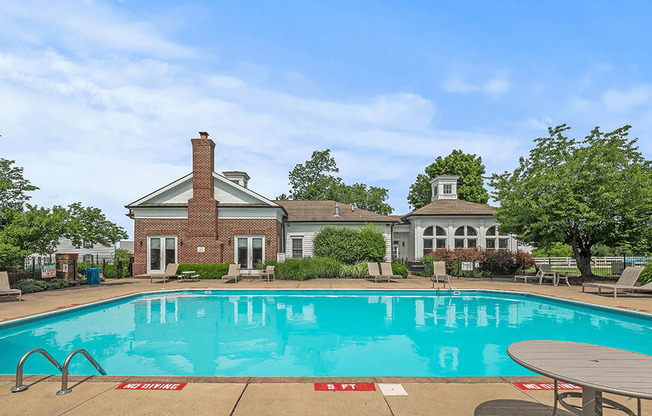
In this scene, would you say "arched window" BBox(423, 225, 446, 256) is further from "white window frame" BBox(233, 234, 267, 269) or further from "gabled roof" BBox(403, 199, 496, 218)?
"white window frame" BBox(233, 234, 267, 269)

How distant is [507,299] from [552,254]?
2976 centimetres

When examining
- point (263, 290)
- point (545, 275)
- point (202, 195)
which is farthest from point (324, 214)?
point (545, 275)

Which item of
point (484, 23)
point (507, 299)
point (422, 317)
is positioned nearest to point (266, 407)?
point (422, 317)

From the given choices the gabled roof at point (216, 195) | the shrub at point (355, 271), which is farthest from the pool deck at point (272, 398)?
the gabled roof at point (216, 195)

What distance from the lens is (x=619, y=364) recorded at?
318 cm

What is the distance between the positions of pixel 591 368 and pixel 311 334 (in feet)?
23.9

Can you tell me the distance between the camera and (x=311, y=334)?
379 inches

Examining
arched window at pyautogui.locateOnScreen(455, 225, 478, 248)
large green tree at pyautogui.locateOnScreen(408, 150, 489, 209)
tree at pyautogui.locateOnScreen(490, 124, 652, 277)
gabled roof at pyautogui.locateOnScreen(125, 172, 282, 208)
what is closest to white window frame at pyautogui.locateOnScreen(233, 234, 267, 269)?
gabled roof at pyautogui.locateOnScreen(125, 172, 282, 208)

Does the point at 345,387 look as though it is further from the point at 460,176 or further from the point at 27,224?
the point at 460,176

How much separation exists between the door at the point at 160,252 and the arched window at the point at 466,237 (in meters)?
19.9

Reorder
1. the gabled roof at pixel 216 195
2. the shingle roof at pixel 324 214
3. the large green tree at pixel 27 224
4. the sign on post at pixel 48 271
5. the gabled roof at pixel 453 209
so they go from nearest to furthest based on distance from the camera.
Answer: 1. the large green tree at pixel 27 224
2. the sign on post at pixel 48 271
3. the gabled roof at pixel 216 195
4. the shingle roof at pixel 324 214
5. the gabled roof at pixel 453 209

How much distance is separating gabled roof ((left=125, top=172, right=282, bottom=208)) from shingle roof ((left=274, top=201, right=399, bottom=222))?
159 inches

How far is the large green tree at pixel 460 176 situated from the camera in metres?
43.8

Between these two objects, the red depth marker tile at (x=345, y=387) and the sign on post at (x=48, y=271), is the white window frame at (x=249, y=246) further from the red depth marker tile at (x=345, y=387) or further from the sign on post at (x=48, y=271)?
the red depth marker tile at (x=345, y=387)
